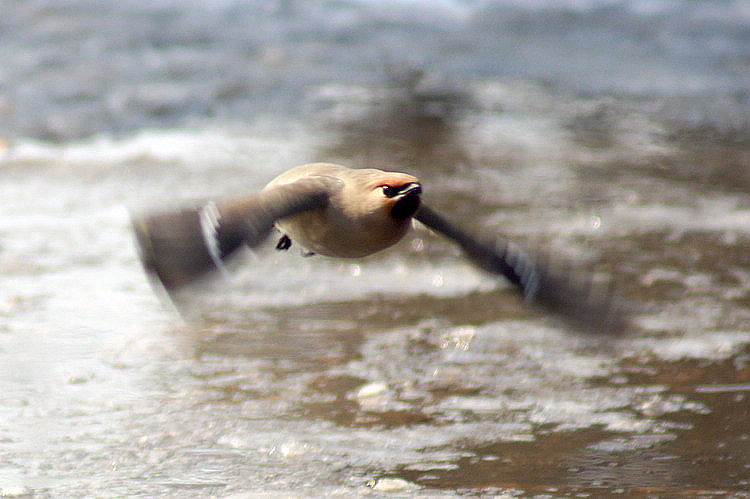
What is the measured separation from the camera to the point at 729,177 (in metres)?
7.33

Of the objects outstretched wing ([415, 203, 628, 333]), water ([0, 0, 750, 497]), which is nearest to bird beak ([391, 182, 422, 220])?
outstretched wing ([415, 203, 628, 333])

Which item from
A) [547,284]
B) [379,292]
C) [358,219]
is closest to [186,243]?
[358,219]

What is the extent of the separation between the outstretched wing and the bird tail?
91cm

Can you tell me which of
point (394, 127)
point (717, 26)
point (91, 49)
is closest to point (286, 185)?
point (394, 127)

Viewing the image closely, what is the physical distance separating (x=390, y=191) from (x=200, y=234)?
80cm

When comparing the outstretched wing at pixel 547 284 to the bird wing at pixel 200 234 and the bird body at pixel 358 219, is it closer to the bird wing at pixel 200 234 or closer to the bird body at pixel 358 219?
the bird body at pixel 358 219

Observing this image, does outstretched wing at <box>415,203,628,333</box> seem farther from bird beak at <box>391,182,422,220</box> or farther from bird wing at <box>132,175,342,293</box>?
bird wing at <box>132,175,342,293</box>

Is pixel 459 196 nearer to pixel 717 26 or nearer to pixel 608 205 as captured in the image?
pixel 608 205

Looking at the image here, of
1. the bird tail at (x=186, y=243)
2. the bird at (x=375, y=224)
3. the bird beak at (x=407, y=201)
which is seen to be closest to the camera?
the bird tail at (x=186, y=243)

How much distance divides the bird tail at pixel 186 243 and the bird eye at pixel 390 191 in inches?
23.3

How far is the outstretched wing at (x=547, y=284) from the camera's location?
3.77 meters

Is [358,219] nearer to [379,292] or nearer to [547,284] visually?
[547,284]

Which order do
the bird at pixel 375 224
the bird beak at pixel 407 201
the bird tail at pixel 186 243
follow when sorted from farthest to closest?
1. the bird beak at pixel 407 201
2. the bird at pixel 375 224
3. the bird tail at pixel 186 243

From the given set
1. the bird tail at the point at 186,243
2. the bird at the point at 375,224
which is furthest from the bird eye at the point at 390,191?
the bird tail at the point at 186,243
